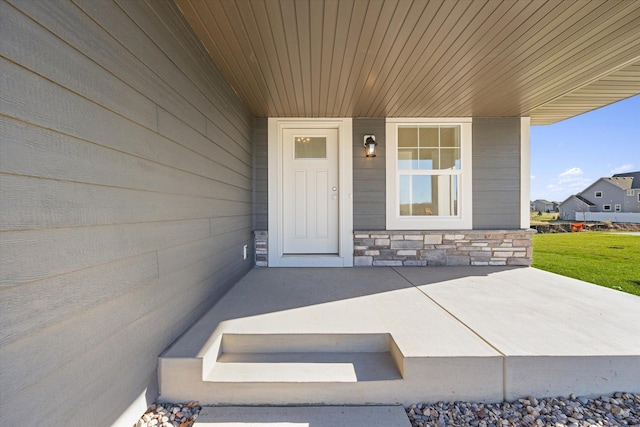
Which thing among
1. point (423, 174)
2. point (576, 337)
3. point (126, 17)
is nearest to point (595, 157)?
point (423, 174)

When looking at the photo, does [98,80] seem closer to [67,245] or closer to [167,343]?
[67,245]

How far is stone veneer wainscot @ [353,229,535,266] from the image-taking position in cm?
392

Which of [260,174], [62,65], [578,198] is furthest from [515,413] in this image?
[578,198]

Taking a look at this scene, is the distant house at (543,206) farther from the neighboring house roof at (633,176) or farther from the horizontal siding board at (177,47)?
the horizontal siding board at (177,47)

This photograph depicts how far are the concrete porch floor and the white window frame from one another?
4.99 ft

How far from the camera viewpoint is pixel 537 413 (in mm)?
1455

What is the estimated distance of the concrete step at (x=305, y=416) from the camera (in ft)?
4.54

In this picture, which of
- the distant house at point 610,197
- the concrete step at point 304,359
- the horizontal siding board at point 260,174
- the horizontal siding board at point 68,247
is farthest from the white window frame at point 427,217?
the distant house at point 610,197

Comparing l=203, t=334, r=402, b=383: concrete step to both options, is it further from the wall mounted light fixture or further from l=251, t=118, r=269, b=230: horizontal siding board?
the wall mounted light fixture

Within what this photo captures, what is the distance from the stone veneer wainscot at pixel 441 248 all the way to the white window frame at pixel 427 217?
0.12 meters

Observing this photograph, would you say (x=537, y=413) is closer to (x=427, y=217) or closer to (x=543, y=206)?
(x=427, y=217)

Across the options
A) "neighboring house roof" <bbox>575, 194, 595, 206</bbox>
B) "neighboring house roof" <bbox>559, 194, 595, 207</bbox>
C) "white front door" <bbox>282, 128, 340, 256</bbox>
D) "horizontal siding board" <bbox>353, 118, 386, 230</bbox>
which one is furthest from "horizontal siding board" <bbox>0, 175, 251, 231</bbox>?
"neighboring house roof" <bbox>575, 194, 595, 206</bbox>

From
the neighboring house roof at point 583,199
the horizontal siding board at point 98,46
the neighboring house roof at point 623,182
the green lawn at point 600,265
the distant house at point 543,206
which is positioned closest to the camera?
the horizontal siding board at point 98,46

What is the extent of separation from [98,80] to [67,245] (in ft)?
2.45
